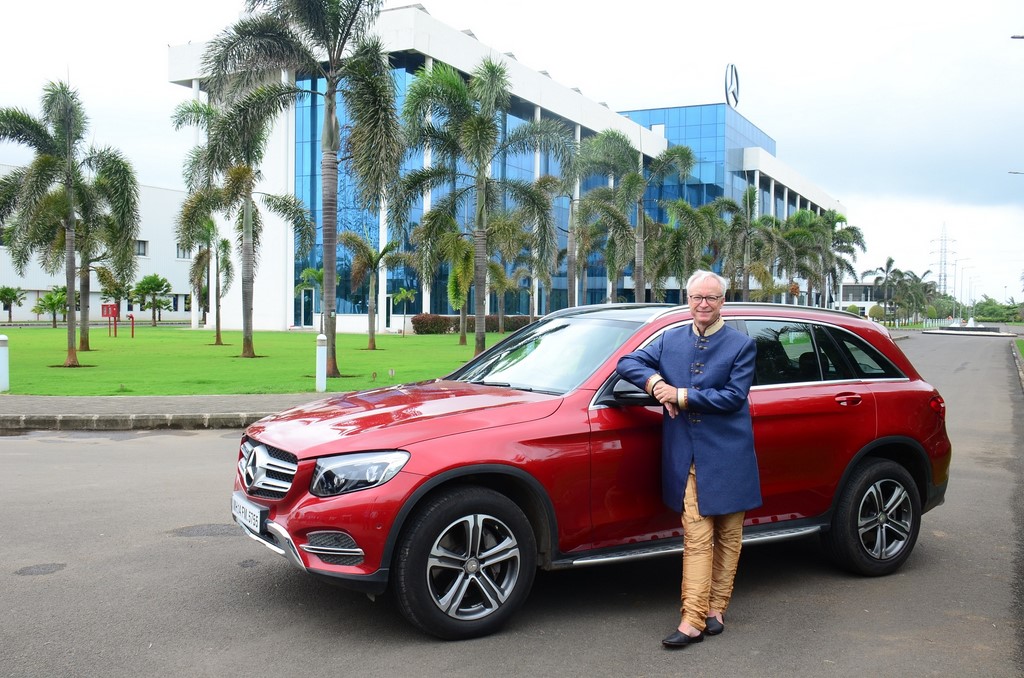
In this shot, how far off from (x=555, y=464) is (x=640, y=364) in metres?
0.65

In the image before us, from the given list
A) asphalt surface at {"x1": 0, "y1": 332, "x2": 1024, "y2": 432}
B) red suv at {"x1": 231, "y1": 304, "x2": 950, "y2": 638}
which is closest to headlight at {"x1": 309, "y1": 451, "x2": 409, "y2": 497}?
red suv at {"x1": 231, "y1": 304, "x2": 950, "y2": 638}

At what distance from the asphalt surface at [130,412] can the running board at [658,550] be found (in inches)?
354

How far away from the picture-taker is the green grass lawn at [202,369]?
1767 centimetres

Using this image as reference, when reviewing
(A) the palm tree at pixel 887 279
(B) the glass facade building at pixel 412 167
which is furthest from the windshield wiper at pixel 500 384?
(A) the palm tree at pixel 887 279

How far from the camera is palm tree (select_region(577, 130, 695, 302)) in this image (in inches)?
1550

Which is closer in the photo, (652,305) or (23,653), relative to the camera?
(23,653)

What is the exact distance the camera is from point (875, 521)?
548 centimetres

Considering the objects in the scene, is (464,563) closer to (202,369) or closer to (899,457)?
(899,457)

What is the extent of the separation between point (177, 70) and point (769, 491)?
64.2 m

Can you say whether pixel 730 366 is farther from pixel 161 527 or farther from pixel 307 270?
pixel 307 270

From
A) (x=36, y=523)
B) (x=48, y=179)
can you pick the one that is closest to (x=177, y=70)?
(x=48, y=179)

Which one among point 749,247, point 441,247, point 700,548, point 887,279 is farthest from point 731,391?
point 887,279

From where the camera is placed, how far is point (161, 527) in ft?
21.3

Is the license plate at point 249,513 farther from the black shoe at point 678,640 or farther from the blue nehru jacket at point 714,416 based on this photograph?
Result: the black shoe at point 678,640
